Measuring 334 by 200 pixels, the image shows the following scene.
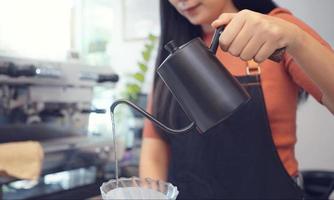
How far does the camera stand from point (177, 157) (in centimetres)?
69

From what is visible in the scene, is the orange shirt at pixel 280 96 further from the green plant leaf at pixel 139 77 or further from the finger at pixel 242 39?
the green plant leaf at pixel 139 77

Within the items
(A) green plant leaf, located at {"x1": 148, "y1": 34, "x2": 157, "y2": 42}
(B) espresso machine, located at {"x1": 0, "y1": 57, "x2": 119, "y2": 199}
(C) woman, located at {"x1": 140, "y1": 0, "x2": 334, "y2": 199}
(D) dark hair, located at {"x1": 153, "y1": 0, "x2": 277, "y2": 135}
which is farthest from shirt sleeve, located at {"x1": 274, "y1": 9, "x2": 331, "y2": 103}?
(A) green plant leaf, located at {"x1": 148, "y1": 34, "x2": 157, "y2": 42}

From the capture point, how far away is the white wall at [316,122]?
944 mm

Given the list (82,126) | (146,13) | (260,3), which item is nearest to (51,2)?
(146,13)

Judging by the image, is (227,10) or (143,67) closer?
(227,10)

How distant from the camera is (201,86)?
356 millimetres

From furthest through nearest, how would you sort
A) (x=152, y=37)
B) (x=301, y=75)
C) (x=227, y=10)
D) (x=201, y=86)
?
(x=152, y=37), (x=227, y=10), (x=301, y=75), (x=201, y=86)

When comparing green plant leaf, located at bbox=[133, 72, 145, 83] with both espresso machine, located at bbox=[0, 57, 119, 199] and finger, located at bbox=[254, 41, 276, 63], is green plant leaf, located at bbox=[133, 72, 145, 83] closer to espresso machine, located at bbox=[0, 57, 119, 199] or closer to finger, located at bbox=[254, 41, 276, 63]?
espresso machine, located at bbox=[0, 57, 119, 199]

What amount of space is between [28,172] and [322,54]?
2.51 ft

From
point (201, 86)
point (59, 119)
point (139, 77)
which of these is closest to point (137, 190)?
point (201, 86)

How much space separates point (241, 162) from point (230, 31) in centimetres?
33

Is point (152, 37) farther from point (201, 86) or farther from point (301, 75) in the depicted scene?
point (201, 86)

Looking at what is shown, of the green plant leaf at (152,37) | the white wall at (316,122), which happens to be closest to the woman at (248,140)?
the white wall at (316,122)

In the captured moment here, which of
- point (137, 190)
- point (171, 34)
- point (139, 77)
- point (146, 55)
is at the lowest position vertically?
point (139, 77)
